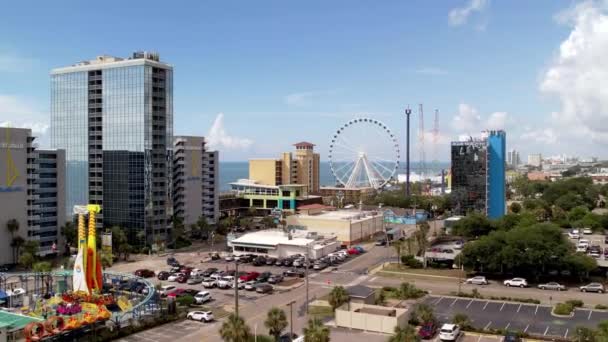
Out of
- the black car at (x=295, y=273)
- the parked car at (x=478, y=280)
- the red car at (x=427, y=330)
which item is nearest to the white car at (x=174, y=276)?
the black car at (x=295, y=273)

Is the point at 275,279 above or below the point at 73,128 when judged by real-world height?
below

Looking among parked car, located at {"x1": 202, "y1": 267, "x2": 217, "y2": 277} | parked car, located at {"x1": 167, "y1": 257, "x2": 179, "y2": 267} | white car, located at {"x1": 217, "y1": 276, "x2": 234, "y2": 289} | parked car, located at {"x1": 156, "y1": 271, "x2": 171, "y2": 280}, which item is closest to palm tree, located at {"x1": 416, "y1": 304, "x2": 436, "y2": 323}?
white car, located at {"x1": 217, "y1": 276, "x2": 234, "y2": 289}

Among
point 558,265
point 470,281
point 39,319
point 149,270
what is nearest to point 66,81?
point 149,270

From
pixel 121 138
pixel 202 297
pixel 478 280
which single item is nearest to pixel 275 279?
pixel 202 297

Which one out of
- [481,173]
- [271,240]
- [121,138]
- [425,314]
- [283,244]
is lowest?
[425,314]

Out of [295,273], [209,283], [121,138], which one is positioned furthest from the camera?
[121,138]

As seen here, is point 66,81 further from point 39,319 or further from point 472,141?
point 472,141

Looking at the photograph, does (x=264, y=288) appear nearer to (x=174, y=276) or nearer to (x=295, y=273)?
(x=295, y=273)
